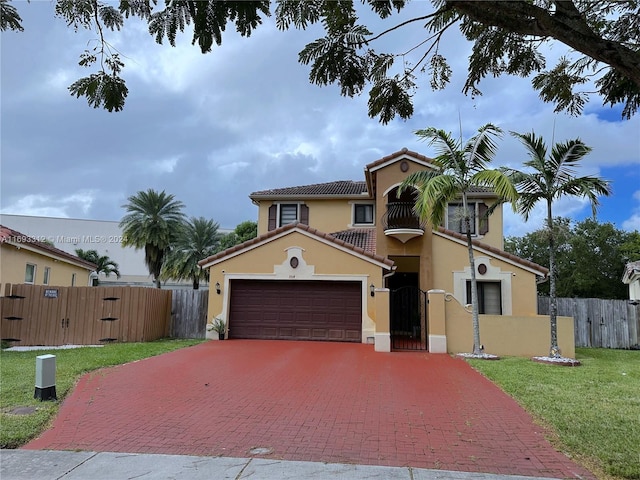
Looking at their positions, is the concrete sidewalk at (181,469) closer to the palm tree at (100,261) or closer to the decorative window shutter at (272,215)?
the decorative window shutter at (272,215)

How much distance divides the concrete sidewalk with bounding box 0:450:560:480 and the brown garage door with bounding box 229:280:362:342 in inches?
465

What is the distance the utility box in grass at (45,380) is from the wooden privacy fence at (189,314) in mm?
11170

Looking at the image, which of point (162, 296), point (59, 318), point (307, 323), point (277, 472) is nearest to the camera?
point (277, 472)

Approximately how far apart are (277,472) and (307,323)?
12262 millimetres

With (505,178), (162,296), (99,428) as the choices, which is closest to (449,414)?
(99,428)

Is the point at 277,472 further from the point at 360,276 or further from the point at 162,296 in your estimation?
the point at 162,296

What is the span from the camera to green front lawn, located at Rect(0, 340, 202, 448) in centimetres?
588

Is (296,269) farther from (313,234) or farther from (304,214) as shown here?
(304,214)

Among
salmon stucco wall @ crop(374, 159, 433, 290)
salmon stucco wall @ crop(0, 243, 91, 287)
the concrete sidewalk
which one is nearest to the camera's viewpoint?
the concrete sidewalk

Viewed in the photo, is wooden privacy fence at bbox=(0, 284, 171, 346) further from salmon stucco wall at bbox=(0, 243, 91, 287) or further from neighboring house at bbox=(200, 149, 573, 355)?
neighboring house at bbox=(200, 149, 573, 355)

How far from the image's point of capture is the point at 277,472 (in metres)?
4.56

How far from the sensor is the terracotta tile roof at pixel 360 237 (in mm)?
19913

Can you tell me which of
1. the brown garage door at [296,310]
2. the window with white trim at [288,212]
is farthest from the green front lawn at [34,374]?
the window with white trim at [288,212]

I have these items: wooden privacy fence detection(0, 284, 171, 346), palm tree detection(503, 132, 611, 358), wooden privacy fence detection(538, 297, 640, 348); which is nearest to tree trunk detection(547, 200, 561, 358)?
palm tree detection(503, 132, 611, 358)
